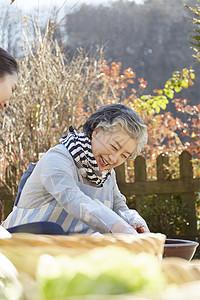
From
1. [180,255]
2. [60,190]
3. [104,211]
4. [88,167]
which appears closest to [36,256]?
[180,255]

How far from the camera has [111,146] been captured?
6.39ft

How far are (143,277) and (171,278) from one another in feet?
0.17

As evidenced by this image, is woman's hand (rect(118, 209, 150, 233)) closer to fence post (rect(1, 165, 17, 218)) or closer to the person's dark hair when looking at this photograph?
the person's dark hair

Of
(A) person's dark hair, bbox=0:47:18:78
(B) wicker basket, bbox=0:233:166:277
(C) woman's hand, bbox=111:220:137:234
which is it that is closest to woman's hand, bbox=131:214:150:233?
(C) woman's hand, bbox=111:220:137:234

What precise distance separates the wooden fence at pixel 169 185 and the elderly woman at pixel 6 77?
2.99 meters

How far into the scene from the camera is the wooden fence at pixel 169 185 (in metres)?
4.62

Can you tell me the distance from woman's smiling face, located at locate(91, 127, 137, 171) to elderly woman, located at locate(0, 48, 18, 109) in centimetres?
44

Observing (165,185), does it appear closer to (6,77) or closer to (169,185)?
(169,185)

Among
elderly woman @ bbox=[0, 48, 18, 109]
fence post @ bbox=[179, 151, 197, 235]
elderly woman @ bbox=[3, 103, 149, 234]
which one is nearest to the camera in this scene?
elderly woman @ bbox=[3, 103, 149, 234]

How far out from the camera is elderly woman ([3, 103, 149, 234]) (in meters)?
1.76

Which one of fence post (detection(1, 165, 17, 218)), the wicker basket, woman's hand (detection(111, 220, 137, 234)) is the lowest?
fence post (detection(1, 165, 17, 218))

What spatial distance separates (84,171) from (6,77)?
550mm

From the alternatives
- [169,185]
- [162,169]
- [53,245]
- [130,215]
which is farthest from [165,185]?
[53,245]

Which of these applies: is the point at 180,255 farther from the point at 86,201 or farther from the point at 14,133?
the point at 14,133
